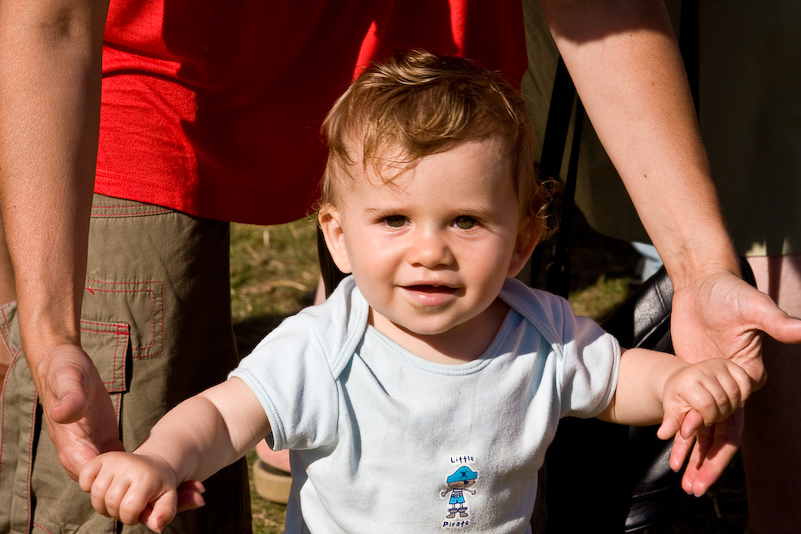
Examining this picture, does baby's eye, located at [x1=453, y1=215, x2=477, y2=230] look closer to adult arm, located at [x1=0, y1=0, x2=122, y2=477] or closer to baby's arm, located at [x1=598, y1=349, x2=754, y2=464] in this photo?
baby's arm, located at [x1=598, y1=349, x2=754, y2=464]

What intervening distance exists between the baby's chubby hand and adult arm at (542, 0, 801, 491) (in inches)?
42.4

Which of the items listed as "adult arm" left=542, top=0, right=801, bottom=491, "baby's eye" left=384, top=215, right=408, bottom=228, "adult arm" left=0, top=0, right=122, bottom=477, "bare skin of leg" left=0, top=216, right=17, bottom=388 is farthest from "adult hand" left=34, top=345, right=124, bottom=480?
"bare skin of leg" left=0, top=216, right=17, bottom=388

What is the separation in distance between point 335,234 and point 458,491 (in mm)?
569

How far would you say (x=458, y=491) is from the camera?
1.71m

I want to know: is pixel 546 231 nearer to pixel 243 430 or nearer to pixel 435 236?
pixel 435 236

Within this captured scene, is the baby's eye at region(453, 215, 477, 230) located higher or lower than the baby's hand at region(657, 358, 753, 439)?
higher

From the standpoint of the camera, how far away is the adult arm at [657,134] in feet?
6.01

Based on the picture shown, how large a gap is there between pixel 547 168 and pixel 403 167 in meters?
0.75

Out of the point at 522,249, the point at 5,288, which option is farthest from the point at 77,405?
the point at 5,288

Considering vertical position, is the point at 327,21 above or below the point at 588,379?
above

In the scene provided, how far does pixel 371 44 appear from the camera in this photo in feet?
7.01

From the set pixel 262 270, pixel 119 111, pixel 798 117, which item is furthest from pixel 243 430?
pixel 262 270

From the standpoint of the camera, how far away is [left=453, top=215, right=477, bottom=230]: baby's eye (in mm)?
1642

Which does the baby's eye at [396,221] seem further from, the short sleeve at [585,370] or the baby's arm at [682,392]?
the baby's arm at [682,392]
